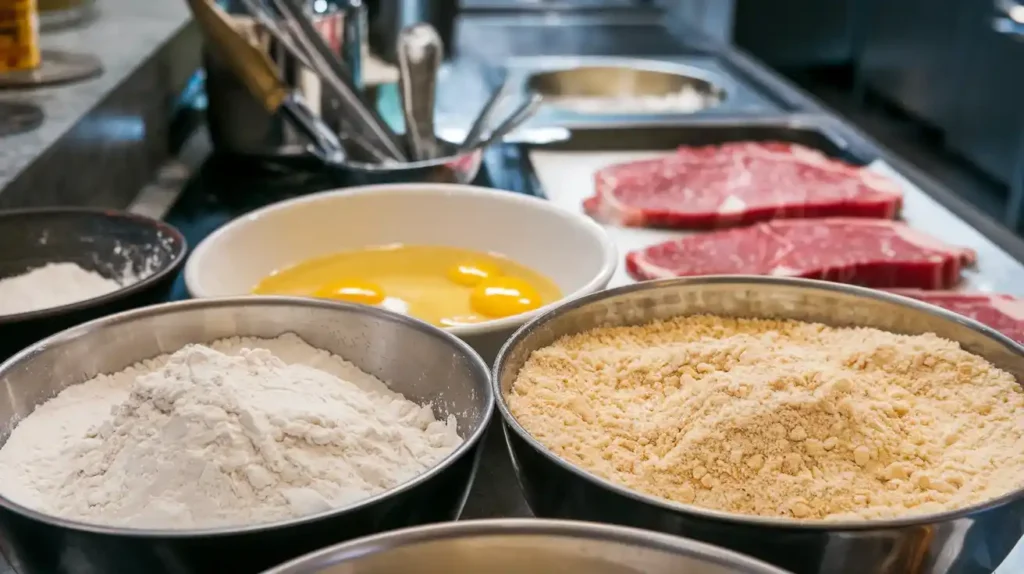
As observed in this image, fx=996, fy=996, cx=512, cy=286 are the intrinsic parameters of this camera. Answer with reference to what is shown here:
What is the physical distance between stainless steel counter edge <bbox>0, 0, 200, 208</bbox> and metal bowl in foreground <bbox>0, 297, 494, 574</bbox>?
1.48 ft

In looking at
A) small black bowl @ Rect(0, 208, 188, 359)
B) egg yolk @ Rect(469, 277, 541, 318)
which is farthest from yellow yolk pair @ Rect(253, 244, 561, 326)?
small black bowl @ Rect(0, 208, 188, 359)

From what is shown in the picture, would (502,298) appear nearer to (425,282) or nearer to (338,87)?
(425,282)

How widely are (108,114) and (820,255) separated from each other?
3.61 feet

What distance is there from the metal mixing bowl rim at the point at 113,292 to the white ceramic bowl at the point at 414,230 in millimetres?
62

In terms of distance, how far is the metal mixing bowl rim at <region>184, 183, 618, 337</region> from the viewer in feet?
3.03

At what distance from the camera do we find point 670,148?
2.04 m

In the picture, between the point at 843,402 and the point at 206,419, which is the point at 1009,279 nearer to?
the point at 843,402

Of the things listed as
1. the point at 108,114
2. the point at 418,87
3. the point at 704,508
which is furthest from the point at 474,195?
the point at 704,508

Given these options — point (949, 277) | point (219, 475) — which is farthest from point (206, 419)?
point (949, 277)

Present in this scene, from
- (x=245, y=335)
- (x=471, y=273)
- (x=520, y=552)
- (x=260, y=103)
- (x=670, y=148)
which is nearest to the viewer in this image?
(x=520, y=552)

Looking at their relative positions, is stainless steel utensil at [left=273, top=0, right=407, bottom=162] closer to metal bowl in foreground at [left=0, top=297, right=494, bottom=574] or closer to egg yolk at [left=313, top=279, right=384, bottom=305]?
egg yolk at [left=313, top=279, right=384, bottom=305]

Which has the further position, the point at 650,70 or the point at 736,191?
the point at 650,70

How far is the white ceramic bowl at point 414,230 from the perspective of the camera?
47.4 inches

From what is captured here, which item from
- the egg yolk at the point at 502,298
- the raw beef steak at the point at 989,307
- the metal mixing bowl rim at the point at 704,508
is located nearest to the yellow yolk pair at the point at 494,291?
the egg yolk at the point at 502,298
